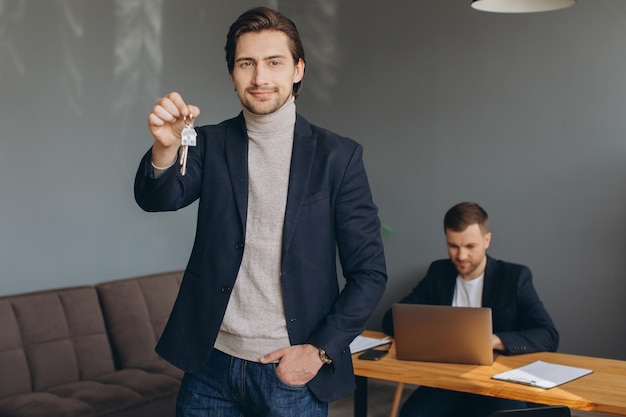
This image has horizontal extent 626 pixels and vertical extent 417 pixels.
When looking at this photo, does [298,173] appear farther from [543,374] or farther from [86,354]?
[86,354]

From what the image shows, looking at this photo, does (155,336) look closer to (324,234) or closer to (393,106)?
(393,106)

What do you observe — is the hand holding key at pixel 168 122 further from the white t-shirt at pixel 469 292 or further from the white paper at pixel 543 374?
the white t-shirt at pixel 469 292

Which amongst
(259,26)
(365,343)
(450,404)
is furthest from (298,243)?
(450,404)

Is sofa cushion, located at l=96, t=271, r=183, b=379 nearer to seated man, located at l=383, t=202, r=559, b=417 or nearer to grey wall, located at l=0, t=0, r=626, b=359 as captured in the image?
grey wall, located at l=0, t=0, r=626, b=359

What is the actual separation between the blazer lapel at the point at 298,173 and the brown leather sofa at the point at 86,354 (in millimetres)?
2073

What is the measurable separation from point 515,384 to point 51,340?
87.5 inches

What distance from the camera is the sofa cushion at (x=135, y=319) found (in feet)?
13.7

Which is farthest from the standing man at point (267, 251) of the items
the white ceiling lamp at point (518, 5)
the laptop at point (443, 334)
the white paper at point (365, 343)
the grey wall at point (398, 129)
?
the grey wall at point (398, 129)

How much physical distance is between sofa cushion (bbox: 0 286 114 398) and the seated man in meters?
1.47

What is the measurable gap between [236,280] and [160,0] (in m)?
3.45

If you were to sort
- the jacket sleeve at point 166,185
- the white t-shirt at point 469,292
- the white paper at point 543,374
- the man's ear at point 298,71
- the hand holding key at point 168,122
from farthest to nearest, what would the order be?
the white t-shirt at point 469,292 < the white paper at point 543,374 < the man's ear at point 298,71 < the jacket sleeve at point 166,185 < the hand holding key at point 168,122

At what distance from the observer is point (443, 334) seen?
3043mm

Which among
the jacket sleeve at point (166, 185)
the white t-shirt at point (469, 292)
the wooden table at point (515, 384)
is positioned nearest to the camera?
the jacket sleeve at point (166, 185)

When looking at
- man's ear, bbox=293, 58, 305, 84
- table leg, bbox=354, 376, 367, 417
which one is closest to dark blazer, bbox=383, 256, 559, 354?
table leg, bbox=354, 376, 367, 417
